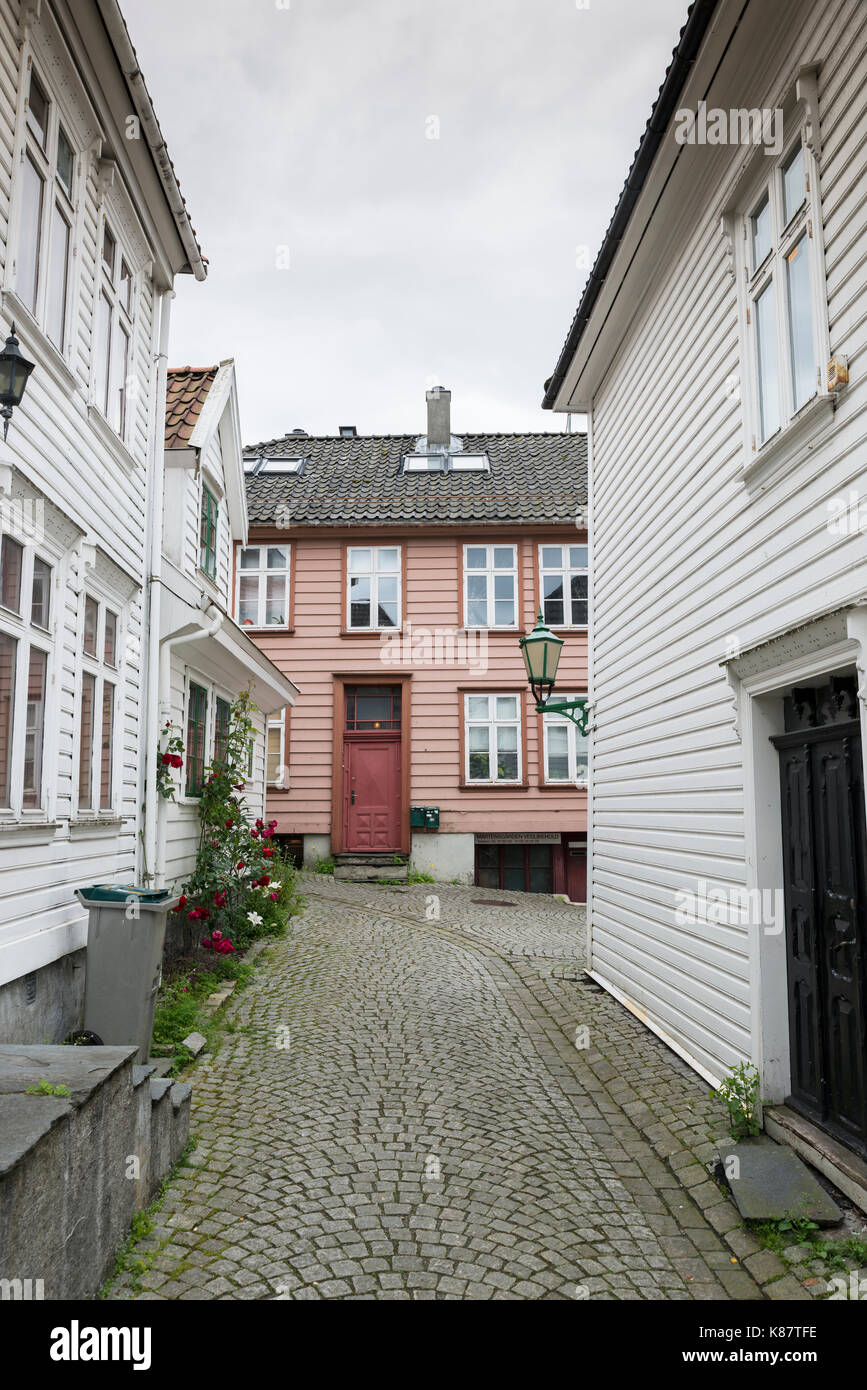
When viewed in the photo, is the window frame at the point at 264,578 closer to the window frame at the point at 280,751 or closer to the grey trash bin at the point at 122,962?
the window frame at the point at 280,751

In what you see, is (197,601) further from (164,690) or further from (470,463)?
(470,463)

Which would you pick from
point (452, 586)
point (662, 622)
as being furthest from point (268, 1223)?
point (452, 586)

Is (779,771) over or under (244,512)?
under

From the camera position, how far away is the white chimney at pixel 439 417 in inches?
821

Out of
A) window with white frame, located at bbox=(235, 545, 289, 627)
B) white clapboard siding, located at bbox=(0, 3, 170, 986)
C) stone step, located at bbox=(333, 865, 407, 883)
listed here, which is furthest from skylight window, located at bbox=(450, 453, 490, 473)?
white clapboard siding, located at bbox=(0, 3, 170, 986)

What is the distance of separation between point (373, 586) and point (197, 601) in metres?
9.07

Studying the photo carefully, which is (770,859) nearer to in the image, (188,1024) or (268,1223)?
(268,1223)

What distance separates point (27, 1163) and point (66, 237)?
5.86 metres

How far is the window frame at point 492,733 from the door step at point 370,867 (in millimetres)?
1851

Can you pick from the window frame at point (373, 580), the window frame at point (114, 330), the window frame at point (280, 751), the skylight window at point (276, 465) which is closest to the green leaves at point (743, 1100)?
the window frame at point (114, 330)

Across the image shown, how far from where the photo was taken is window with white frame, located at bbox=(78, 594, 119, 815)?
686 centimetres

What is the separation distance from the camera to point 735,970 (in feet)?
18.7

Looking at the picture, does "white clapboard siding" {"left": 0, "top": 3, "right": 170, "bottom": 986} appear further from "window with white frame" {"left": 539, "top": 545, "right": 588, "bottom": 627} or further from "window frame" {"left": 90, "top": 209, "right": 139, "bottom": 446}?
"window with white frame" {"left": 539, "top": 545, "right": 588, "bottom": 627}

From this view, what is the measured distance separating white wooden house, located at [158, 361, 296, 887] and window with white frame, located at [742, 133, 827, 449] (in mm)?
5348
